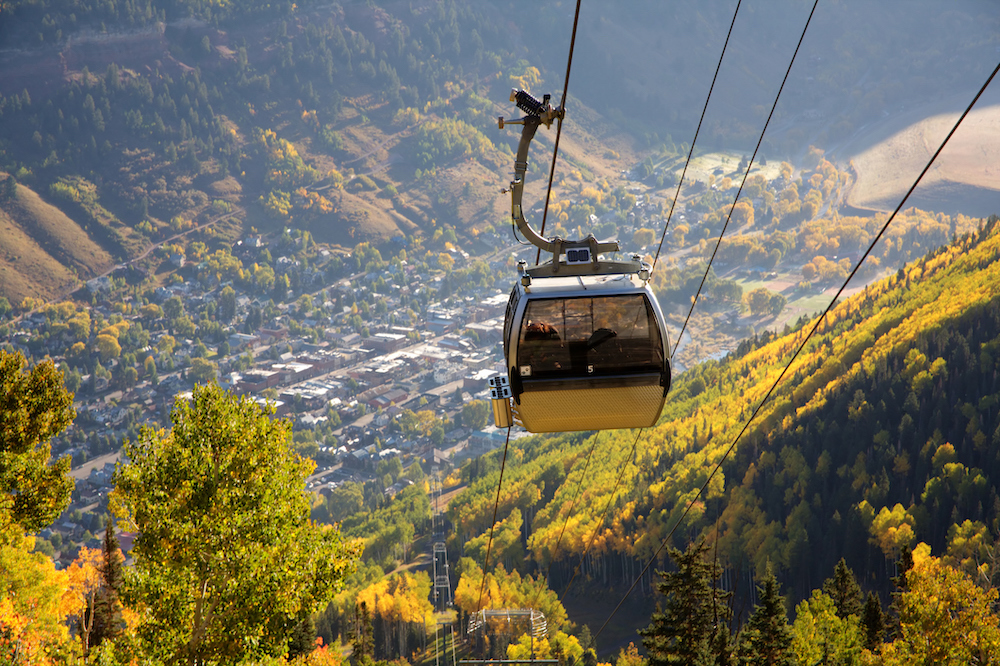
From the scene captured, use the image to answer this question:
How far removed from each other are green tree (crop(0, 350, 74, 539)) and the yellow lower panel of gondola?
10.1 metres

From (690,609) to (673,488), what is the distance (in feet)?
244

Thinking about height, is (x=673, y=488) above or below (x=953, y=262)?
below

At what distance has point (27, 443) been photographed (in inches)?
612

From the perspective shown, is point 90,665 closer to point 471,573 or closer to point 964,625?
point 964,625

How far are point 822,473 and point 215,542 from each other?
3675 inches

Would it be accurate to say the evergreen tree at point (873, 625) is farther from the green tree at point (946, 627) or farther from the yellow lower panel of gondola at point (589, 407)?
the yellow lower panel of gondola at point (589, 407)

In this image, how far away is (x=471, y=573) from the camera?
93.8m

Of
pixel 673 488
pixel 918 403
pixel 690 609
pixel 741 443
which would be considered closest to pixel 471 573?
pixel 673 488

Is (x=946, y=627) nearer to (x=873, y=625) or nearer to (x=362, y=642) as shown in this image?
(x=873, y=625)

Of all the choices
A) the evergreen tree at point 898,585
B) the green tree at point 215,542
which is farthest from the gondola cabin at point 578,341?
the evergreen tree at point 898,585

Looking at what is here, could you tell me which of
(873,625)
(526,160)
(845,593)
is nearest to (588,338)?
(526,160)

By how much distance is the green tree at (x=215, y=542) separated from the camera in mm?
13117

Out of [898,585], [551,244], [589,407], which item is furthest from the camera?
[898,585]

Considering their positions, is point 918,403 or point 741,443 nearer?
point 918,403
